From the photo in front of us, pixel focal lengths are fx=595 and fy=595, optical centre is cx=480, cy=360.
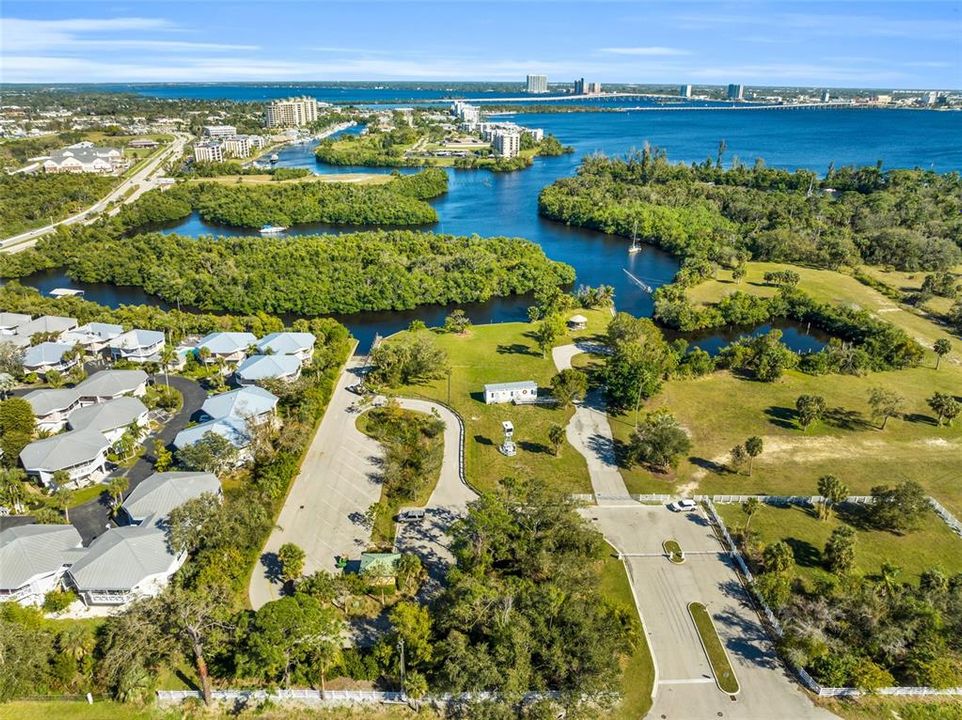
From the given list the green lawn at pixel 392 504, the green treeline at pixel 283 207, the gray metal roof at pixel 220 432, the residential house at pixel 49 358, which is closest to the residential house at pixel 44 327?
the residential house at pixel 49 358

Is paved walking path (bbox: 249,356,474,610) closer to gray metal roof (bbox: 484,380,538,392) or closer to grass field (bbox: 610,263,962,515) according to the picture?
gray metal roof (bbox: 484,380,538,392)

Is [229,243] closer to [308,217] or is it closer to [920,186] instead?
[308,217]

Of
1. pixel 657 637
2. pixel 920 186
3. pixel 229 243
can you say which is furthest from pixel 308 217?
pixel 920 186

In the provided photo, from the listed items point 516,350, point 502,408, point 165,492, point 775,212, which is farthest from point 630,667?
point 775,212

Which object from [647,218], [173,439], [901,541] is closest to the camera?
[901,541]

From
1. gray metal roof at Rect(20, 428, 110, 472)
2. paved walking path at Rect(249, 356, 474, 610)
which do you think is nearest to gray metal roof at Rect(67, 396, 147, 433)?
gray metal roof at Rect(20, 428, 110, 472)

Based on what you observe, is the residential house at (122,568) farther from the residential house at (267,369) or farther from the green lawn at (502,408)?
the residential house at (267,369)

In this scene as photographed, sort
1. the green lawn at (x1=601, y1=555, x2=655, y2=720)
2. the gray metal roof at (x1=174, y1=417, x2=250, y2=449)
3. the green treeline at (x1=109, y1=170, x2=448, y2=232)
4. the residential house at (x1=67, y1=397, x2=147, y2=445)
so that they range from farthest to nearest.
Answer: the green treeline at (x1=109, y1=170, x2=448, y2=232), the residential house at (x1=67, y1=397, x2=147, y2=445), the gray metal roof at (x1=174, y1=417, x2=250, y2=449), the green lawn at (x1=601, y1=555, x2=655, y2=720)
